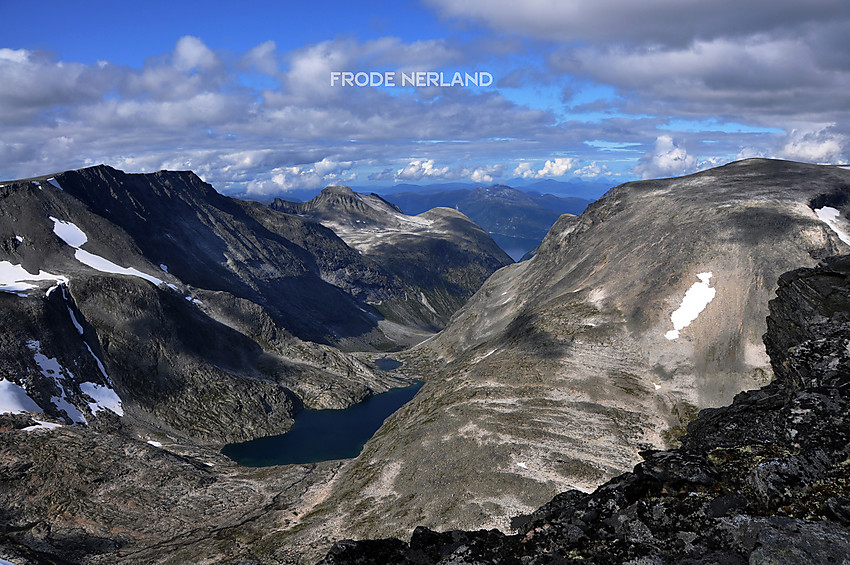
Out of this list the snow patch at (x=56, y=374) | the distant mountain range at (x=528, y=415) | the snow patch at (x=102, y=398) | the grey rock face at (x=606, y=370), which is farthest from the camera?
the snow patch at (x=102, y=398)

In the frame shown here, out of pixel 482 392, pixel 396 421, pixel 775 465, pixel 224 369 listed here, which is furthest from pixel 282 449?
pixel 775 465

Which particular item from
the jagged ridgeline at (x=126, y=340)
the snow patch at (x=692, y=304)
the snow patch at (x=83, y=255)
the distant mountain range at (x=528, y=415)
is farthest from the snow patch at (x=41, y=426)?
the snow patch at (x=692, y=304)

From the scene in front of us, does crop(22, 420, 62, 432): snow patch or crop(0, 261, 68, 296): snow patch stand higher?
crop(0, 261, 68, 296): snow patch

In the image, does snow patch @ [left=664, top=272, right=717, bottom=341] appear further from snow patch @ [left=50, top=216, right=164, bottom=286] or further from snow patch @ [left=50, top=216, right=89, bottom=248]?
snow patch @ [left=50, top=216, right=89, bottom=248]

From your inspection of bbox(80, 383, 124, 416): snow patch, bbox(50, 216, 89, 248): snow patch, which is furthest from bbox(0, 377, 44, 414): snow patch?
bbox(50, 216, 89, 248): snow patch

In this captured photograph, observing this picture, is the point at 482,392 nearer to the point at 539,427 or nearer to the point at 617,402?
the point at 539,427

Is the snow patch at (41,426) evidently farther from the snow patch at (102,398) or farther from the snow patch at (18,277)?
the snow patch at (18,277)
